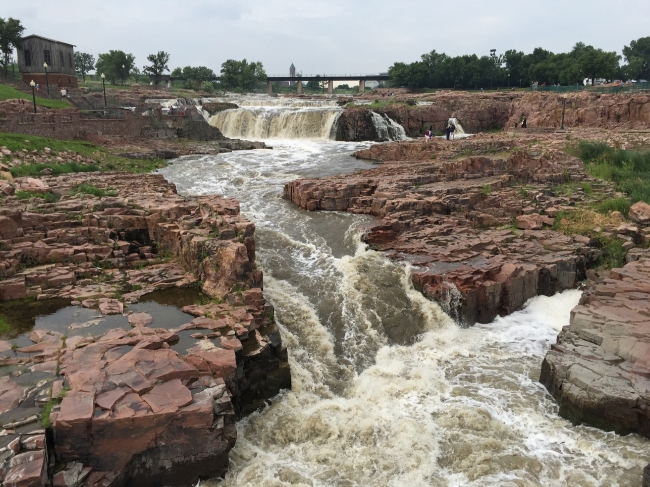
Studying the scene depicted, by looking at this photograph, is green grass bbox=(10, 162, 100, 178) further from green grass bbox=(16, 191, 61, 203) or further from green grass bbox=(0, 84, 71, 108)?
green grass bbox=(0, 84, 71, 108)

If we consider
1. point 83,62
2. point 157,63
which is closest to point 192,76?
point 157,63

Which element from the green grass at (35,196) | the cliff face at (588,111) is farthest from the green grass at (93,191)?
the cliff face at (588,111)

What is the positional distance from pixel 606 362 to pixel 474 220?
27.3 ft

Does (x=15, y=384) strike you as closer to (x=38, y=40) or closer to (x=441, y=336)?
(x=441, y=336)

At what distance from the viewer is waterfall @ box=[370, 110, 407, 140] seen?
40.2m

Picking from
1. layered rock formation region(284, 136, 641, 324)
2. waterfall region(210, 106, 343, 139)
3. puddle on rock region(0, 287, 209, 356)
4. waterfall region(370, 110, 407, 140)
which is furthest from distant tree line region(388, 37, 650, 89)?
puddle on rock region(0, 287, 209, 356)

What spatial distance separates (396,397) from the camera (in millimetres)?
10469

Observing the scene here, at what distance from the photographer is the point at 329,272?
574 inches

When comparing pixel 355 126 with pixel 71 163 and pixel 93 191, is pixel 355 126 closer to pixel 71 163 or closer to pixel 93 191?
pixel 71 163

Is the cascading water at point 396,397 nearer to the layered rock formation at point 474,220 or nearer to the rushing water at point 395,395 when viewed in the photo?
the rushing water at point 395,395

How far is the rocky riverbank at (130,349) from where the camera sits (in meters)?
7.48

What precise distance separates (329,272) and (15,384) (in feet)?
26.9

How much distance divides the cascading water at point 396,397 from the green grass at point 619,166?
26.7 ft

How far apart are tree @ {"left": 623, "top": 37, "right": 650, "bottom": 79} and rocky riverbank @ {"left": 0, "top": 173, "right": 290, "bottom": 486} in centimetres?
8564
